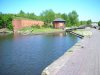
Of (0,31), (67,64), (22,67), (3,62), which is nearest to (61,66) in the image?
(67,64)

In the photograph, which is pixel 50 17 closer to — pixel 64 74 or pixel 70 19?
pixel 70 19

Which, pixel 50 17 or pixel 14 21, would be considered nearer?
pixel 14 21

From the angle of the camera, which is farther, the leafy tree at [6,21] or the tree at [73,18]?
the tree at [73,18]

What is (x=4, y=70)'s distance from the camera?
1388 cm

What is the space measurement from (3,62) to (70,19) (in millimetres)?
80935

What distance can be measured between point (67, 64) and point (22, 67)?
4021 mm

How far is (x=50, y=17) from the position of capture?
92500mm

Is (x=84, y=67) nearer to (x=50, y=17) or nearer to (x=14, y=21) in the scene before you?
(x=14, y=21)

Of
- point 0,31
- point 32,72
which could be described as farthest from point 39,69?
point 0,31

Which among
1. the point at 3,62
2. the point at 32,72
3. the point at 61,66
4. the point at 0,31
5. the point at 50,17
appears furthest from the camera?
the point at 50,17

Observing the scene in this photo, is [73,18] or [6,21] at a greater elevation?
[73,18]

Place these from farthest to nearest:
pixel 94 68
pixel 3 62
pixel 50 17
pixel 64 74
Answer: pixel 50 17
pixel 3 62
pixel 94 68
pixel 64 74

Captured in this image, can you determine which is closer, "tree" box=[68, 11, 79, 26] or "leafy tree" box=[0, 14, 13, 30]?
"leafy tree" box=[0, 14, 13, 30]

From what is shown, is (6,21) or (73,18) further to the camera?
(73,18)
